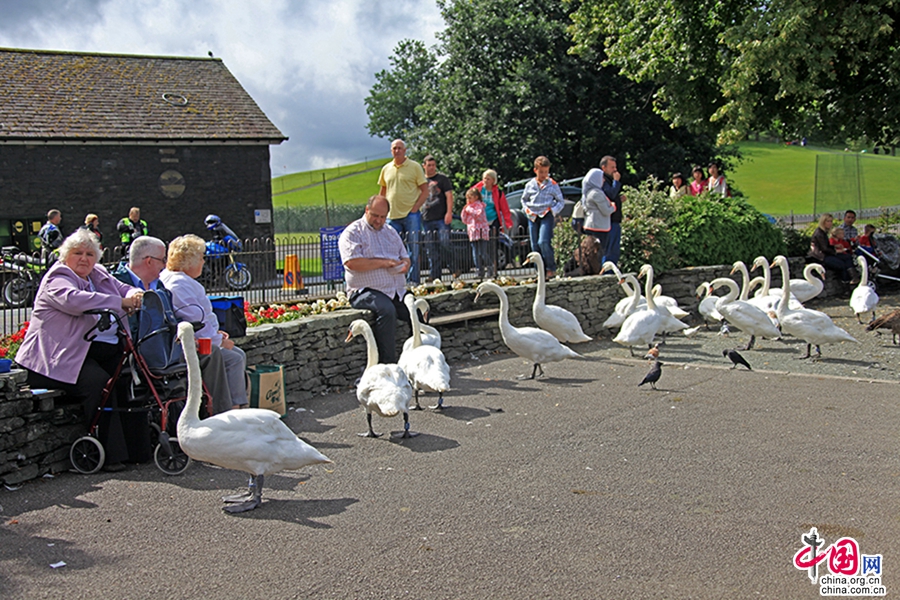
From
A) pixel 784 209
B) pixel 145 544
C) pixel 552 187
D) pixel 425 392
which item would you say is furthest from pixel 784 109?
pixel 784 209

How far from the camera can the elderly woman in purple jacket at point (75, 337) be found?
629 centimetres

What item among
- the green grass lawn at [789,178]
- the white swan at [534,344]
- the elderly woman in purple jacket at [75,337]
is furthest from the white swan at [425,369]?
the green grass lawn at [789,178]

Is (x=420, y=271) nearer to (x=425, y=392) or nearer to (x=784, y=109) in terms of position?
(x=425, y=392)

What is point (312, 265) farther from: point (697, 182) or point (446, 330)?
point (697, 182)

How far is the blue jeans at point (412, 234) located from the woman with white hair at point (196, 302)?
5.48m

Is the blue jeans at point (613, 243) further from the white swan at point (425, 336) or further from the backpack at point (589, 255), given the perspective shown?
the white swan at point (425, 336)

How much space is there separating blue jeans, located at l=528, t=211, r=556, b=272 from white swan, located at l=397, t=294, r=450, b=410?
19.3 ft

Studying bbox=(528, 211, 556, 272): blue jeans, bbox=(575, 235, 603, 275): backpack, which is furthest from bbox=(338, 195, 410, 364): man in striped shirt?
bbox=(575, 235, 603, 275): backpack

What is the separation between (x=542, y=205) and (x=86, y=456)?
31.0ft

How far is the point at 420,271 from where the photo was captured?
13.3 meters

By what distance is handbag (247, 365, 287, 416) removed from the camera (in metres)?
7.95

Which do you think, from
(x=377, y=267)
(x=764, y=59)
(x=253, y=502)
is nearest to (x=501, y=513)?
(x=253, y=502)

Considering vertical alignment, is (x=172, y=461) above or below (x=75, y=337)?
below

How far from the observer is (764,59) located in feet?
53.4
